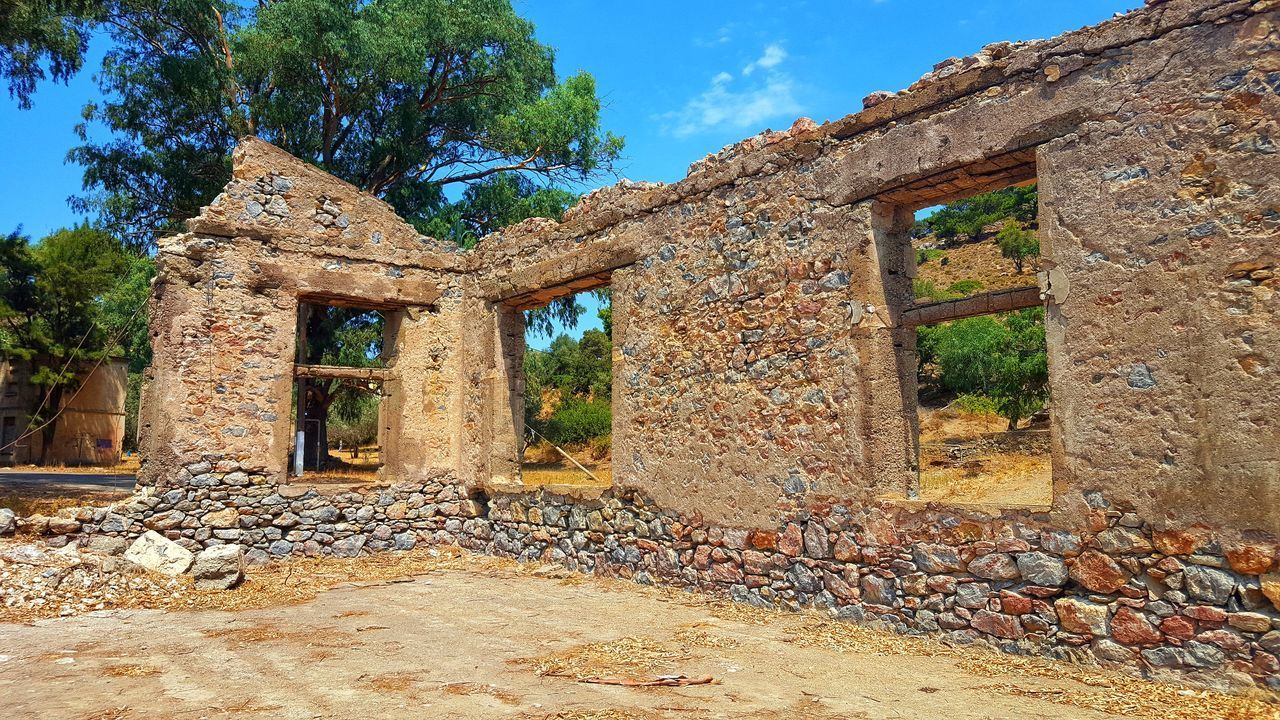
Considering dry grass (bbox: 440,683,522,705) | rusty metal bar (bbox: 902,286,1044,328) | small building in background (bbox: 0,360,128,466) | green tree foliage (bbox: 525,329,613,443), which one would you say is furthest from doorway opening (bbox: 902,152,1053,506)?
small building in background (bbox: 0,360,128,466)

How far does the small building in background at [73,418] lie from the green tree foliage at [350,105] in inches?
285

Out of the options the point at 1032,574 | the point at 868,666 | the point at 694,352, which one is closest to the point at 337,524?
the point at 694,352

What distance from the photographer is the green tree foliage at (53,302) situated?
2108cm

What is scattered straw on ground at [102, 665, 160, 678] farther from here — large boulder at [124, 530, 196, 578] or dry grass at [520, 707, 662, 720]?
large boulder at [124, 530, 196, 578]

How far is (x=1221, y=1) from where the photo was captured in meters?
4.27

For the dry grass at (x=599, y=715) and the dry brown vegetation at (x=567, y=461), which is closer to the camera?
the dry grass at (x=599, y=715)

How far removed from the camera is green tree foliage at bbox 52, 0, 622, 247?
50.3ft

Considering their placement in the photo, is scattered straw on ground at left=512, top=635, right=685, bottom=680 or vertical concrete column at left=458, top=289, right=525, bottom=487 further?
vertical concrete column at left=458, top=289, right=525, bottom=487

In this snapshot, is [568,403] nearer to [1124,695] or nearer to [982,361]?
[982,361]

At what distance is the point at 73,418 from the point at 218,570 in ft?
58.6

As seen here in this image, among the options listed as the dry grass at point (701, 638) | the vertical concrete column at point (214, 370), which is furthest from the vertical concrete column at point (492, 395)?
the dry grass at point (701, 638)

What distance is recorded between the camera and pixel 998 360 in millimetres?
17516

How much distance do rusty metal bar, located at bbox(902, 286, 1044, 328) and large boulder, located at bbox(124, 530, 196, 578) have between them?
6198mm

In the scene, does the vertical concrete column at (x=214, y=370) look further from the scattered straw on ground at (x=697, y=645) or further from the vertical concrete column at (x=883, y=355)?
the vertical concrete column at (x=883, y=355)
